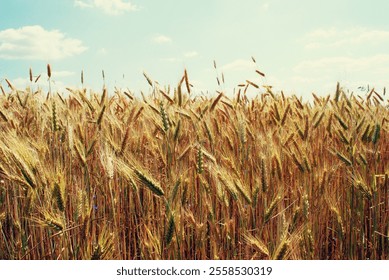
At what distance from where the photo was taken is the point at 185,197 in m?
1.72

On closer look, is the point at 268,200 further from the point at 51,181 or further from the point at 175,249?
the point at 51,181

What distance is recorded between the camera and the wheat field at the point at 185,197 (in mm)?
1573

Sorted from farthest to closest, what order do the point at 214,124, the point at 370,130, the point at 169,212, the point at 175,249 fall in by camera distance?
the point at 214,124, the point at 370,130, the point at 175,249, the point at 169,212

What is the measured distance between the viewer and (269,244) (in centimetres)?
180

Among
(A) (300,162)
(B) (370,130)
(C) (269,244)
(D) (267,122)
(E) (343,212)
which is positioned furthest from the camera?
(D) (267,122)

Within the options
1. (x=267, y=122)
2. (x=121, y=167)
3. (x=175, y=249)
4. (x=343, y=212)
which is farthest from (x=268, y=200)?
(x=267, y=122)

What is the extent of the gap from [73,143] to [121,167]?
1.59 ft

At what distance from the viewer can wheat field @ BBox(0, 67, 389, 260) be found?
157cm

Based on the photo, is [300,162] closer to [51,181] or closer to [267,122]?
[51,181]

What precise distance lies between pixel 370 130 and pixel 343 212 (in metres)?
0.56
